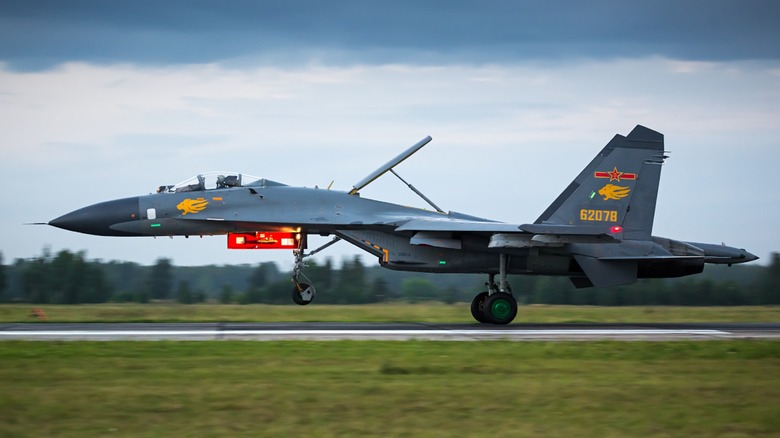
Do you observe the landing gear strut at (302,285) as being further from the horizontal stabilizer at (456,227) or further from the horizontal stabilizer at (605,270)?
the horizontal stabilizer at (605,270)

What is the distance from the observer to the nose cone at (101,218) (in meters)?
19.1

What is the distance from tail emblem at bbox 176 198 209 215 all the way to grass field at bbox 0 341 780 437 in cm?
592

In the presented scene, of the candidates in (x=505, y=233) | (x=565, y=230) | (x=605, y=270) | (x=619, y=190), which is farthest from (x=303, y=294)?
(x=619, y=190)

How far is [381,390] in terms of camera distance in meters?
9.71

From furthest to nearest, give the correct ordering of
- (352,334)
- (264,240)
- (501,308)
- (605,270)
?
(264,240) < (605,270) < (501,308) < (352,334)

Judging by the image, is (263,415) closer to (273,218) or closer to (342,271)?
(273,218)

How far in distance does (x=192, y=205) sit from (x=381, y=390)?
1052 cm

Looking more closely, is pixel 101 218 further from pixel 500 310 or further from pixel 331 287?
pixel 331 287

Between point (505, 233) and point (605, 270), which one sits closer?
point (505, 233)

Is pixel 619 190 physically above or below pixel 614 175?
below

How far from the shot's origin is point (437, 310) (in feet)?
77.7

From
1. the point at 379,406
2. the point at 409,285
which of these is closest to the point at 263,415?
the point at 379,406

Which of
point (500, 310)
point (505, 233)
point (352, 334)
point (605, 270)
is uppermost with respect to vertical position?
point (505, 233)

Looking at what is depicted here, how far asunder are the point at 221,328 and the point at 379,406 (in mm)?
8473
